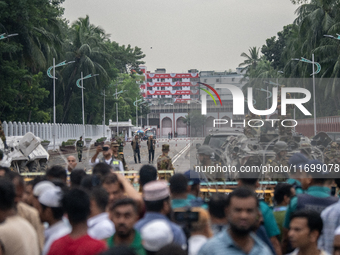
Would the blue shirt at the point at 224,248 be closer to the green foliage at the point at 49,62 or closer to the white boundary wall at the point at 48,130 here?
the green foliage at the point at 49,62

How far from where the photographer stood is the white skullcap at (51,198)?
4.46 meters

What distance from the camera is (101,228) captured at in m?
4.29

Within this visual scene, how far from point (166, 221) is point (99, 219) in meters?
0.84

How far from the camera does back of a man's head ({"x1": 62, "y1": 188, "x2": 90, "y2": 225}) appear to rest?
3.88 meters

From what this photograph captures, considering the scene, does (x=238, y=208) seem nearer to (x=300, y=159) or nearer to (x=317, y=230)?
(x=317, y=230)

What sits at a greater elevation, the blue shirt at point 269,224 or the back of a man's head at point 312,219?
the back of a man's head at point 312,219

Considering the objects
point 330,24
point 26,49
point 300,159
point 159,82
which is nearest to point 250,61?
point 330,24

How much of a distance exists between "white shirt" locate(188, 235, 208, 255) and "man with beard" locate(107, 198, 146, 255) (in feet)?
1.62

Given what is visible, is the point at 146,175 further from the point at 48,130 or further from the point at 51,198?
the point at 48,130

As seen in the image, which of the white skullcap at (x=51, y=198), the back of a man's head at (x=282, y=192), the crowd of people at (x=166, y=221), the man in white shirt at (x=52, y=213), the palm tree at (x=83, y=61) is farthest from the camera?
the palm tree at (x=83, y=61)

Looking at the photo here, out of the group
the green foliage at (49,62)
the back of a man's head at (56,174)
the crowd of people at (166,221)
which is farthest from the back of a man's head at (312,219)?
the green foliage at (49,62)

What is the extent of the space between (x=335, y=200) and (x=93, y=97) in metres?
57.4

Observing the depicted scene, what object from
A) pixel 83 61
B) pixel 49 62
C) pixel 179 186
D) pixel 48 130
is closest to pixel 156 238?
pixel 179 186

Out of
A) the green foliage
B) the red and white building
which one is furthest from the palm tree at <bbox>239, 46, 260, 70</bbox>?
the red and white building
